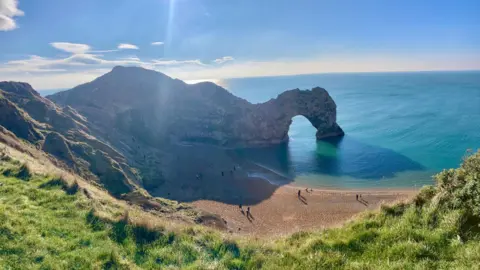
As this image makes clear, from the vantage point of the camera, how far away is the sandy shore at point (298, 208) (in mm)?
35406

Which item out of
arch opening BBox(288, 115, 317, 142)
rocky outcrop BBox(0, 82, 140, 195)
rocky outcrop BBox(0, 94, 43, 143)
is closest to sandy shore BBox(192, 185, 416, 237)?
rocky outcrop BBox(0, 82, 140, 195)

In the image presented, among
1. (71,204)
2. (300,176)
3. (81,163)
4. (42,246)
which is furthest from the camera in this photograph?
(300,176)

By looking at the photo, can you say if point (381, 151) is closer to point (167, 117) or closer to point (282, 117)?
point (282, 117)

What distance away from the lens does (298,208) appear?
40344 millimetres

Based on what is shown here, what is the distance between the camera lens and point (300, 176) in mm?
54906

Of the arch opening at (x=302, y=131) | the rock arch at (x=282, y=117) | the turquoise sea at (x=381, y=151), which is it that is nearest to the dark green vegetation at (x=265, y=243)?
the turquoise sea at (x=381, y=151)

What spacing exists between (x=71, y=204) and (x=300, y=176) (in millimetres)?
47998

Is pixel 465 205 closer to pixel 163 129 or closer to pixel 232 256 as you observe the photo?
pixel 232 256

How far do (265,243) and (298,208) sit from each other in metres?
33.1

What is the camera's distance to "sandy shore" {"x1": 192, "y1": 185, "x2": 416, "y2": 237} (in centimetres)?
3541

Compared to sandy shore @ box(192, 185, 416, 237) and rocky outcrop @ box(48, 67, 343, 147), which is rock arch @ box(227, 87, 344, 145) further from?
sandy shore @ box(192, 185, 416, 237)

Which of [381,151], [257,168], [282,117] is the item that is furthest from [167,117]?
[381,151]

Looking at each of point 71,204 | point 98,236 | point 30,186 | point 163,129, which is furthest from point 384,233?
point 163,129

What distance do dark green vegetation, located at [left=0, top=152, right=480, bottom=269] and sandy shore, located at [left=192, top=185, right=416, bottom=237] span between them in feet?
81.6
